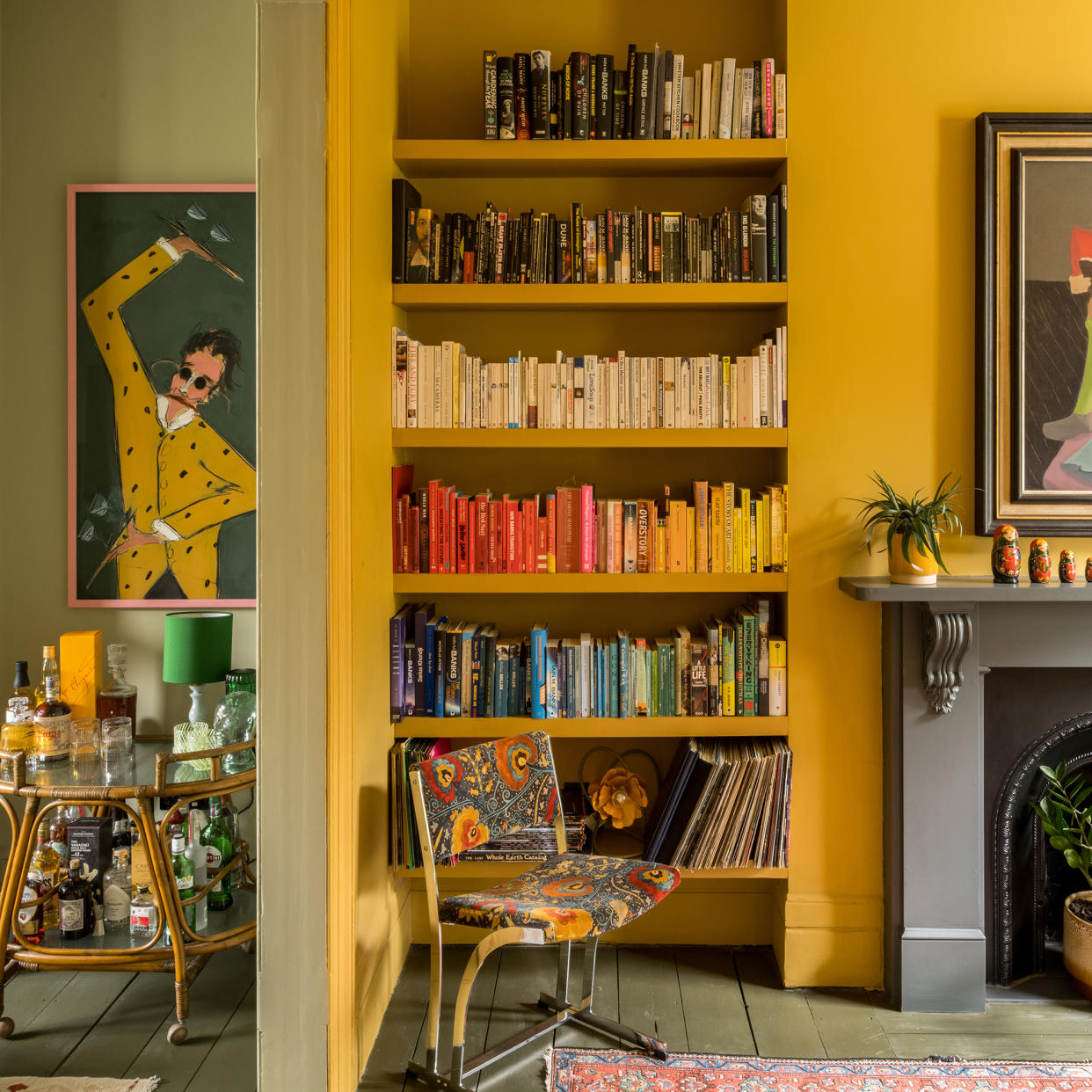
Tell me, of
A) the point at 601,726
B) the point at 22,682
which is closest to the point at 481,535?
the point at 601,726

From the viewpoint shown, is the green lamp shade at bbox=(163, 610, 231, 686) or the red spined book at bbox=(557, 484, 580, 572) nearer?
the red spined book at bbox=(557, 484, 580, 572)

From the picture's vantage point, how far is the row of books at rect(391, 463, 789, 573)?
2.60 m

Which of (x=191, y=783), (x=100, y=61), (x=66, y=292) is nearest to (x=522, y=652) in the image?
(x=191, y=783)

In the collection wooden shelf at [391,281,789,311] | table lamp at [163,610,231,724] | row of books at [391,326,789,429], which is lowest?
table lamp at [163,610,231,724]

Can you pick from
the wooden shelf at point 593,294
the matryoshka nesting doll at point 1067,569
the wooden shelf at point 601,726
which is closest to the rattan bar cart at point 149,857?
the wooden shelf at point 601,726

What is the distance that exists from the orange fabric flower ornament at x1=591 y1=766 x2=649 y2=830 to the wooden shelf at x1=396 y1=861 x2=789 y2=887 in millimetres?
207

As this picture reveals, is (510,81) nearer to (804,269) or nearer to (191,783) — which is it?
(804,269)

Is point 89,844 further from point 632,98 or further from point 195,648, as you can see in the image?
point 632,98

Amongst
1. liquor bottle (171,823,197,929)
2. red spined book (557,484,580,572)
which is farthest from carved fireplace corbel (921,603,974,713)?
liquor bottle (171,823,197,929)

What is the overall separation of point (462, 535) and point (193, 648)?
34.0 inches

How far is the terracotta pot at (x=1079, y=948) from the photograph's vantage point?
8.31ft

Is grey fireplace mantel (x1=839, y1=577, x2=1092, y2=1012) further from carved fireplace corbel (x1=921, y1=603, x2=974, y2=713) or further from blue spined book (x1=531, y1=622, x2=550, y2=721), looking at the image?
blue spined book (x1=531, y1=622, x2=550, y2=721)

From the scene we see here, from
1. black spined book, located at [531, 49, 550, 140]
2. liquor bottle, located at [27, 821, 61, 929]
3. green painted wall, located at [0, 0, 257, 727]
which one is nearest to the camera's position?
black spined book, located at [531, 49, 550, 140]

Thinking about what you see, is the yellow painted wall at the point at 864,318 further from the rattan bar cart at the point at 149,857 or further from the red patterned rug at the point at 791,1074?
the rattan bar cart at the point at 149,857
